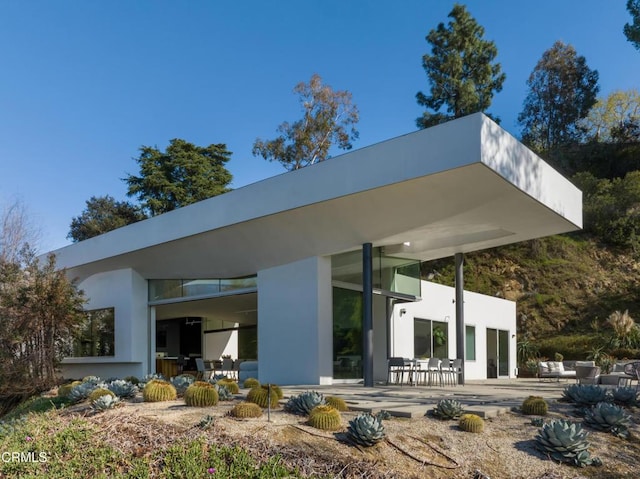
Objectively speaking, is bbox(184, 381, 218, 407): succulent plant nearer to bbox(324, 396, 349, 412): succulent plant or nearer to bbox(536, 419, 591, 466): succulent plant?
bbox(324, 396, 349, 412): succulent plant

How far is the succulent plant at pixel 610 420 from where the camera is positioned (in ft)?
23.4

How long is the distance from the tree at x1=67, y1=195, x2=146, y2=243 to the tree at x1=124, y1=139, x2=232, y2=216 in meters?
1.65

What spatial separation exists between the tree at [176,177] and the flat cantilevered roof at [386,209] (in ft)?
60.8

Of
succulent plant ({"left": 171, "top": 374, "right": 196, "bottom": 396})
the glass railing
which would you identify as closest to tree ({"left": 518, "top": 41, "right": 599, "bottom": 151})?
Result: the glass railing

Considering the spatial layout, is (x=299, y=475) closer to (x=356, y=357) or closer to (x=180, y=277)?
(x=356, y=357)

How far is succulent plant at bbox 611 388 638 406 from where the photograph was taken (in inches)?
338

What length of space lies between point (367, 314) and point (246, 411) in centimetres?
640

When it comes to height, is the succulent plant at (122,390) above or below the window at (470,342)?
above

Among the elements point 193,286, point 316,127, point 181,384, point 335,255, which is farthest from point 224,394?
point 316,127

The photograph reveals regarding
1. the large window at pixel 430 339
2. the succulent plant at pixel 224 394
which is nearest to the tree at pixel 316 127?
the large window at pixel 430 339

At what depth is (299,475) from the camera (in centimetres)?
590

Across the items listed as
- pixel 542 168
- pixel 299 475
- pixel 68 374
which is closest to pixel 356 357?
pixel 542 168

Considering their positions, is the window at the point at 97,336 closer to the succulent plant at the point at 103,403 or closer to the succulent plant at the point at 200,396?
the succulent plant at the point at 103,403

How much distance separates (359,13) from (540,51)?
28.6 meters
